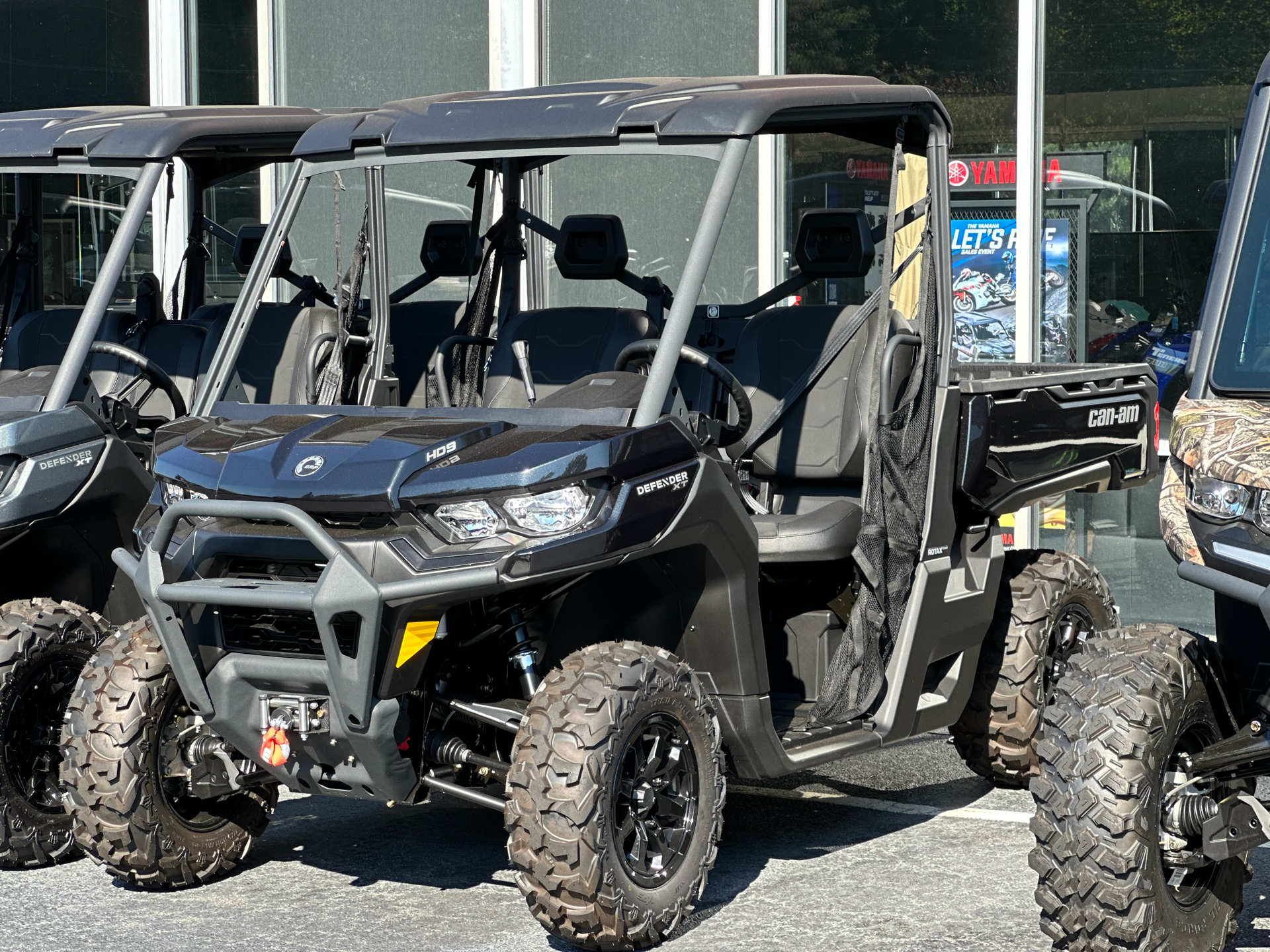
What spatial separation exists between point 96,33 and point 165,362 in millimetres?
5720

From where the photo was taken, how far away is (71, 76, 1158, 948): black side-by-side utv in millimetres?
4641

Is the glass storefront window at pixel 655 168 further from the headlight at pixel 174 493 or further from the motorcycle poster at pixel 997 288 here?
the headlight at pixel 174 493

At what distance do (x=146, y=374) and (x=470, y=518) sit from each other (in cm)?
225

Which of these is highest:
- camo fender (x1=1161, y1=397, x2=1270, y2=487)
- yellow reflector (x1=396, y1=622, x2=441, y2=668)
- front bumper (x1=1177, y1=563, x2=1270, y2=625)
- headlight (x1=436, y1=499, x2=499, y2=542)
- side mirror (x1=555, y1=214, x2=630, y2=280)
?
side mirror (x1=555, y1=214, x2=630, y2=280)

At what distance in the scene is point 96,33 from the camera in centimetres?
1200

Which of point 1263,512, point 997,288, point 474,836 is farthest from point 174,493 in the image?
point 997,288

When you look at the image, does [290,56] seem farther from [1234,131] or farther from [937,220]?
[937,220]

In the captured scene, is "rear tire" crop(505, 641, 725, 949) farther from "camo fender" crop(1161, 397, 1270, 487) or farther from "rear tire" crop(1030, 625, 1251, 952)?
"camo fender" crop(1161, 397, 1270, 487)

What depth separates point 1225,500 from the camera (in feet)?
13.2

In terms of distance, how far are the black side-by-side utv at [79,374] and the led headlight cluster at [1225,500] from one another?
11.4ft

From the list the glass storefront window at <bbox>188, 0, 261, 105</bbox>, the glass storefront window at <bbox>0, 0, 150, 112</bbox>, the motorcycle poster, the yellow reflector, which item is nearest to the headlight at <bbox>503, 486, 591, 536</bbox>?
the yellow reflector

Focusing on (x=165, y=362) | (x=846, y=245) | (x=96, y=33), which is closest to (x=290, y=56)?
(x=96, y=33)

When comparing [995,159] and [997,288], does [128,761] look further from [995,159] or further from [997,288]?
[995,159]

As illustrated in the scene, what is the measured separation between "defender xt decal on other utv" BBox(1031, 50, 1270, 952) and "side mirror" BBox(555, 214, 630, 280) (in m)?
2.29
